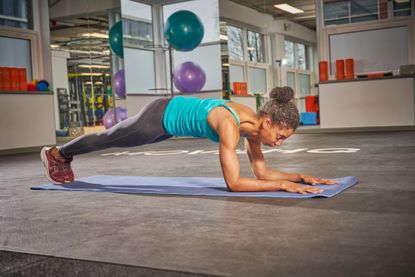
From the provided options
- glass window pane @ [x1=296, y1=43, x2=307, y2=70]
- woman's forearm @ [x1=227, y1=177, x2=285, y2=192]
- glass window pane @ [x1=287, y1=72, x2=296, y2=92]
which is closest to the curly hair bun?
woman's forearm @ [x1=227, y1=177, x2=285, y2=192]

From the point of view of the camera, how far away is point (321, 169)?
3277 mm

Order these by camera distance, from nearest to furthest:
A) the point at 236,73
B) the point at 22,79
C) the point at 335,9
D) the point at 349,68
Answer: the point at 22,79 → the point at 349,68 → the point at 335,9 → the point at 236,73

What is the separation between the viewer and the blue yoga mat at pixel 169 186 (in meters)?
2.37

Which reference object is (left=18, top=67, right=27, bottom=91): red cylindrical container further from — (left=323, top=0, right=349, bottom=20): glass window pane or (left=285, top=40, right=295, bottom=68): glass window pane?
(left=285, top=40, right=295, bottom=68): glass window pane

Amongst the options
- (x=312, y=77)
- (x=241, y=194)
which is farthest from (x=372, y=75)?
(x=241, y=194)

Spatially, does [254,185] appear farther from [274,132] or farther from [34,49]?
[34,49]

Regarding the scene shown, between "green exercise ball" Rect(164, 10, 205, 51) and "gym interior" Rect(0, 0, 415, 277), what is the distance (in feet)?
0.07

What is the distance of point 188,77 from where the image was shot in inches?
314

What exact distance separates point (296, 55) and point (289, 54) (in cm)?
22

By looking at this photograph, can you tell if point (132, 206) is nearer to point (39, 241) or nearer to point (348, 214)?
point (39, 241)

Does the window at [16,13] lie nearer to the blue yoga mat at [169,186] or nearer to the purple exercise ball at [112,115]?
the purple exercise ball at [112,115]

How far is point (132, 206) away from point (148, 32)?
712 centimetres

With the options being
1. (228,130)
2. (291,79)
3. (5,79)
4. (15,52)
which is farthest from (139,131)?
(291,79)

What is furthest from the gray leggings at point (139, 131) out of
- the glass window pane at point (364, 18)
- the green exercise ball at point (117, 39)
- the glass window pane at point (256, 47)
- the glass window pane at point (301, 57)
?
the glass window pane at point (301, 57)
